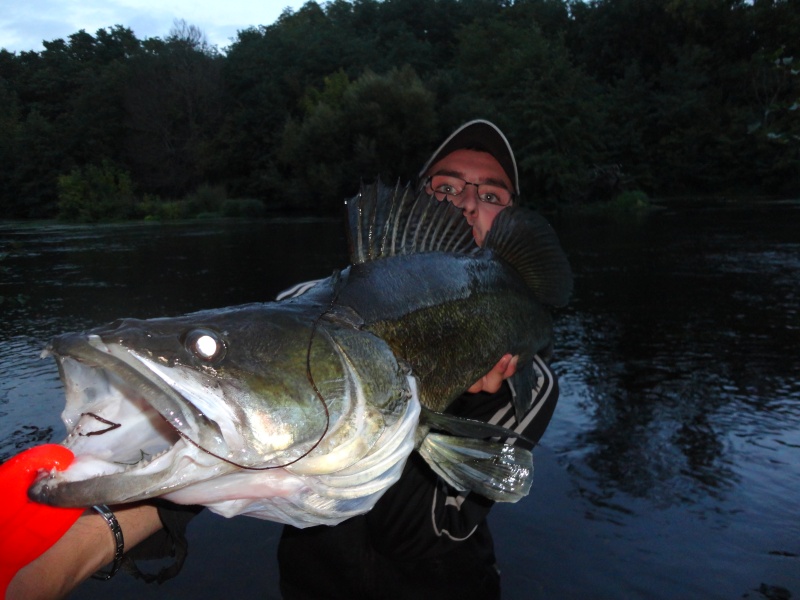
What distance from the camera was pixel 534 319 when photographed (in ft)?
9.29

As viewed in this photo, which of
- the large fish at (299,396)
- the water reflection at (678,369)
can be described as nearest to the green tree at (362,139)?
the water reflection at (678,369)

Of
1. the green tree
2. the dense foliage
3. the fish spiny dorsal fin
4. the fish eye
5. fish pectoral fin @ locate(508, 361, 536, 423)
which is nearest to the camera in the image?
the fish eye

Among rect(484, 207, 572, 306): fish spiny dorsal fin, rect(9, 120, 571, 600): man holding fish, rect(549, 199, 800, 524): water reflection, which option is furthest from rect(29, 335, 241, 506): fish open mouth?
rect(549, 199, 800, 524): water reflection

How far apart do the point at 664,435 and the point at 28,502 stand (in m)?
5.20

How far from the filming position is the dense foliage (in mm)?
37188

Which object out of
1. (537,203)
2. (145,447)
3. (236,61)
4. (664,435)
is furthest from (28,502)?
(236,61)

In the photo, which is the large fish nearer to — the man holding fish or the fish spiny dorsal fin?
the man holding fish

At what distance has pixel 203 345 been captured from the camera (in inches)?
53.7

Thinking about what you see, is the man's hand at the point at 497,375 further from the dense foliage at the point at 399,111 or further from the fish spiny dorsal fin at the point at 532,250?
the dense foliage at the point at 399,111

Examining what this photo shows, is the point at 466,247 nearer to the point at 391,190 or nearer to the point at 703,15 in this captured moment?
the point at 391,190

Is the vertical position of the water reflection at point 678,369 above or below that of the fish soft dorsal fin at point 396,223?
below

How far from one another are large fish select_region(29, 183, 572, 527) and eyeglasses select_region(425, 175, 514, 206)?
1488mm

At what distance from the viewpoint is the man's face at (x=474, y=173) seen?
12.2 feet

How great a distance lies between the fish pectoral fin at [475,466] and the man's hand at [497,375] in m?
0.61
